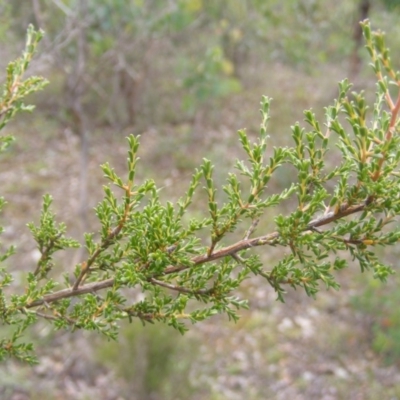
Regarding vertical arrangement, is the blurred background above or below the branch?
above

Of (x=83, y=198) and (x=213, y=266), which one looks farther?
(x=83, y=198)

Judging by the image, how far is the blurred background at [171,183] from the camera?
3652 mm

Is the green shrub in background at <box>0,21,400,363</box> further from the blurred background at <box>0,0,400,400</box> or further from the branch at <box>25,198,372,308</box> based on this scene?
the blurred background at <box>0,0,400,400</box>

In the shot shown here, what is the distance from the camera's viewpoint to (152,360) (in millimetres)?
3531

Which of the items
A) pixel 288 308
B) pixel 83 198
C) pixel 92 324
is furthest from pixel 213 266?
pixel 288 308

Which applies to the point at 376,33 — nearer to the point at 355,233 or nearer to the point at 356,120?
the point at 356,120

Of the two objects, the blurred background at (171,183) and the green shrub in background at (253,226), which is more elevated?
the blurred background at (171,183)

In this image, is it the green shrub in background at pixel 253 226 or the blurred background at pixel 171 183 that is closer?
the green shrub in background at pixel 253 226

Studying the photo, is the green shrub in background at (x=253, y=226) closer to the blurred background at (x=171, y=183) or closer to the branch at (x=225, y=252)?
the branch at (x=225, y=252)

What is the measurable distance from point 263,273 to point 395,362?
3.75 m

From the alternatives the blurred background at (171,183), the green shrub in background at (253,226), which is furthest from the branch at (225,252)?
the blurred background at (171,183)

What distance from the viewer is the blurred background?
365 centimetres

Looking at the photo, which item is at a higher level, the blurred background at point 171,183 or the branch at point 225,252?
the blurred background at point 171,183

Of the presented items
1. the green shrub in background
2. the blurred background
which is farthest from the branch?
the blurred background
